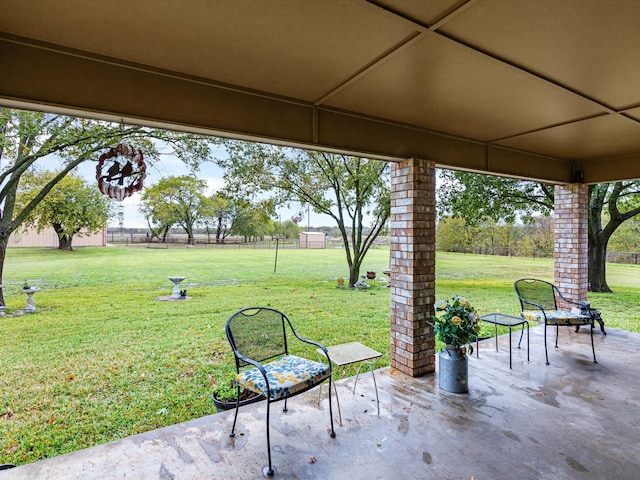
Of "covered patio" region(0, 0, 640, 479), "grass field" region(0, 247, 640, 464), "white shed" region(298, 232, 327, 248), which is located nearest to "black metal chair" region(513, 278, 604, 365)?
"covered patio" region(0, 0, 640, 479)

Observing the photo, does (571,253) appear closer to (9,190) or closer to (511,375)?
(511,375)

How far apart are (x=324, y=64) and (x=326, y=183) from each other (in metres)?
7.42

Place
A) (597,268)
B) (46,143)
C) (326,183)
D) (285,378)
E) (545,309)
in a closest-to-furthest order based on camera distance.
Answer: (285,378) → (545,309) → (46,143) → (597,268) → (326,183)

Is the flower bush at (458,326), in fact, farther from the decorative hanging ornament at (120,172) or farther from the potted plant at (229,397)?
the decorative hanging ornament at (120,172)

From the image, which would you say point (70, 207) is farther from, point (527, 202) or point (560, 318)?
point (527, 202)

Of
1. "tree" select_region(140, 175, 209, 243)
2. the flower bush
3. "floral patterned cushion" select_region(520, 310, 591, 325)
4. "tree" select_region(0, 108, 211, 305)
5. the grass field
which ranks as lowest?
the grass field

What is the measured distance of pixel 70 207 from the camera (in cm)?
617

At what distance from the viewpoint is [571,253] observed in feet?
16.3

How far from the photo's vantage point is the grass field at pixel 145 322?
3.03 metres

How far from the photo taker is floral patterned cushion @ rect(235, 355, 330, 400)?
2.06m

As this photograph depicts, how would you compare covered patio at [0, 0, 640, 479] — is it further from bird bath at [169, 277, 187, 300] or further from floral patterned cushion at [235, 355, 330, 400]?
bird bath at [169, 277, 187, 300]

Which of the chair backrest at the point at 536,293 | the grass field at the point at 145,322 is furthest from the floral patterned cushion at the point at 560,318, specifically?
the grass field at the point at 145,322

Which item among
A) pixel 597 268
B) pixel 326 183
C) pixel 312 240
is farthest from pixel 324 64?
pixel 312 240

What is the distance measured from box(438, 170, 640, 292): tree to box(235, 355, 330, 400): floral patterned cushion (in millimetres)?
7283
